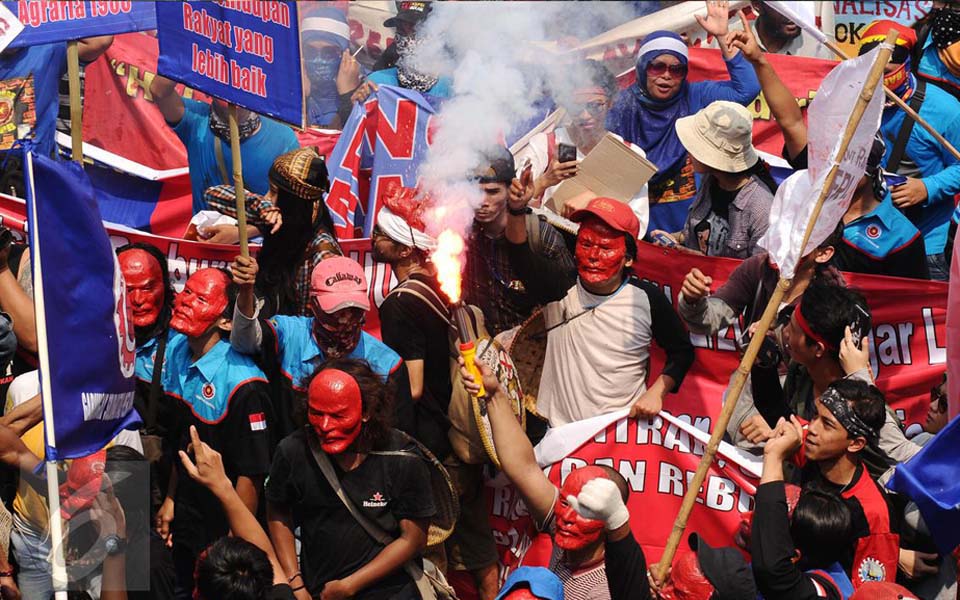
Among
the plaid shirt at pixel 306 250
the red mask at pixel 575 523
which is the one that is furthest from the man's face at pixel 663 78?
the red mask at pixel 575 523

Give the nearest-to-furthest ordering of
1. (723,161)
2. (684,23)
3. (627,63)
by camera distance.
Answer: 1. (723,161)
2. (627,63)
3. (684,23)

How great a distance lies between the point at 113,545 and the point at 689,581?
2233 millimetres

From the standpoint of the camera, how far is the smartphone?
25.1ft

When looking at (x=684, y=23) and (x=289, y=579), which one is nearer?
(x=289, y=579)

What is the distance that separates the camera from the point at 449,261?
5992 millimetres

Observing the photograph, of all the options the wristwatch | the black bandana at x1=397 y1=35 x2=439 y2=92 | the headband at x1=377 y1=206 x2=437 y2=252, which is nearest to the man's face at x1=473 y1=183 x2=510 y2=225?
the headband at x1=377 y1=206 x2=437 y2=252

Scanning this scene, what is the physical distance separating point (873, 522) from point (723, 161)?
2.69 meters

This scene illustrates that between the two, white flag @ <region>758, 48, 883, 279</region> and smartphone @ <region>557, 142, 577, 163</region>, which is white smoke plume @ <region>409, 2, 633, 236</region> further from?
white flag @ <region>758, 48, 883, 279</region>

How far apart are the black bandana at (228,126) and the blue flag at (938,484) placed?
4.96 m

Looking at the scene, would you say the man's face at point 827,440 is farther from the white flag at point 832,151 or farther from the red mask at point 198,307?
the red mask at point 198,307

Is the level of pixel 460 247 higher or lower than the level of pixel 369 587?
higher

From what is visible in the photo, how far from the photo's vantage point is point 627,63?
9.84m

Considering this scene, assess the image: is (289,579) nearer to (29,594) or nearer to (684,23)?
(29,594)

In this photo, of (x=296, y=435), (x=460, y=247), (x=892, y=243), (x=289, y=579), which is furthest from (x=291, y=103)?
(x=892, y=243)
